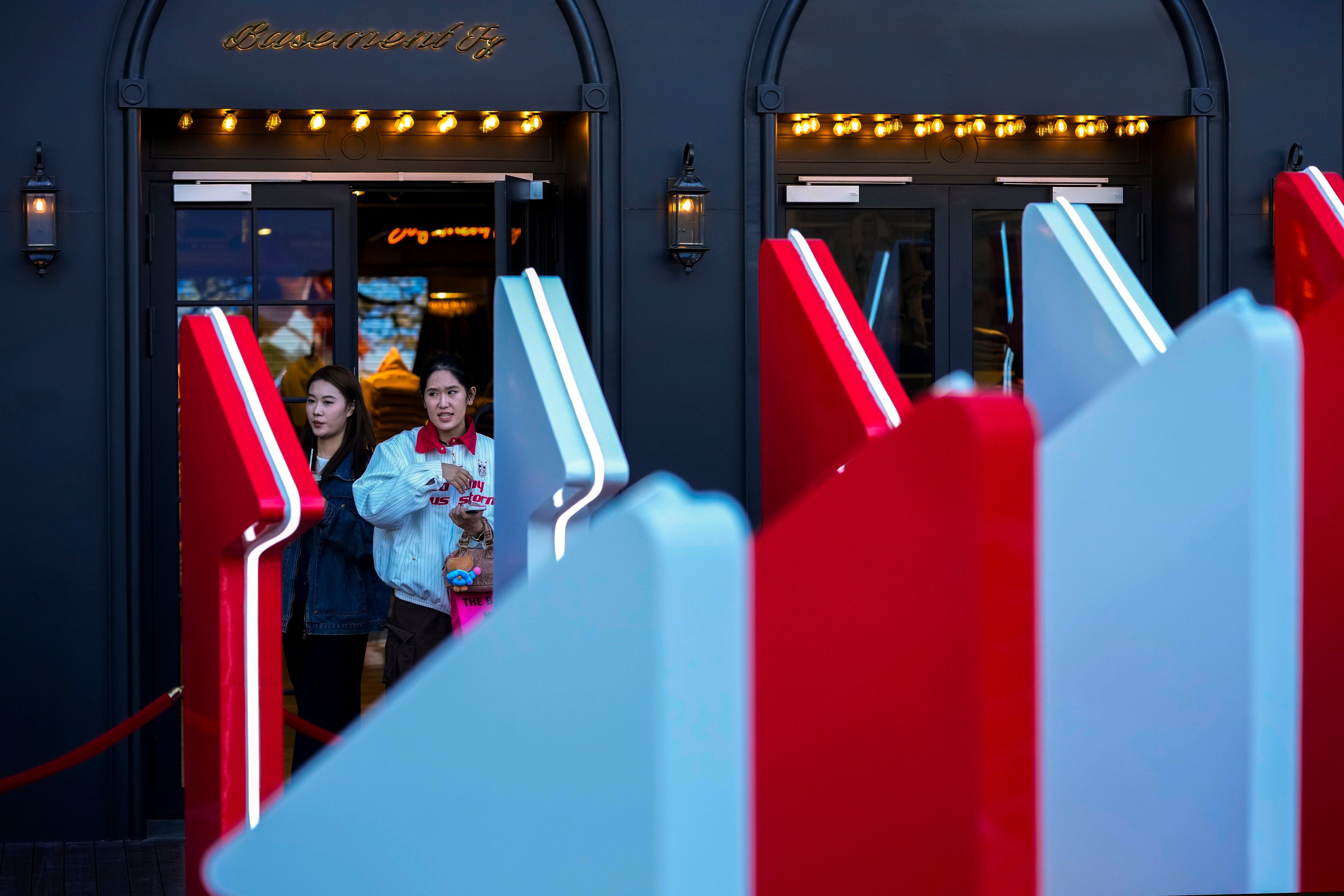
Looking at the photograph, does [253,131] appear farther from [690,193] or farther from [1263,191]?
[1263,191]

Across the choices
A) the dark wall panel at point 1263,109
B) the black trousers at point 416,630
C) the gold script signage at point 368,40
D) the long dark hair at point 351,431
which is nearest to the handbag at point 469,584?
the black trousers at point 416,630

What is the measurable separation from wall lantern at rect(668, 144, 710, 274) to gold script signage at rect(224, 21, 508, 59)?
821mm

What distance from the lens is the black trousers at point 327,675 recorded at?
157 inches

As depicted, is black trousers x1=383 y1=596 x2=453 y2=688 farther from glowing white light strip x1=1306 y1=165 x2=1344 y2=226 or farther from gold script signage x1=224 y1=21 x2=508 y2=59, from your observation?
glowing white light strip x1=1306 y1=165 x2=1344 y2=226

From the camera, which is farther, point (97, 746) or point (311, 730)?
point (311, 730)

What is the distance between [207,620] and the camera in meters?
2.78

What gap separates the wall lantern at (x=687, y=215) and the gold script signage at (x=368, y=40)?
82 centimetres

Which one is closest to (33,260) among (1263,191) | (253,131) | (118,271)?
(118,271)

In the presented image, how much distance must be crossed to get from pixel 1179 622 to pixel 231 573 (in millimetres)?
1749

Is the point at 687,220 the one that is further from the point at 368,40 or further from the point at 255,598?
the point at 255,598

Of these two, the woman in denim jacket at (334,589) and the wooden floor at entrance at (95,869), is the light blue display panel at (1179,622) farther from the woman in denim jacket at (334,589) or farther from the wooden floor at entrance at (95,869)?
the wooden floor at entrance at (95,869)

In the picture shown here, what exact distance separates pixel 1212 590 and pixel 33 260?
411 cm

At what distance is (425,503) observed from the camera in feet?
12.6

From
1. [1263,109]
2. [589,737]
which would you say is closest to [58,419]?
[589,737]
